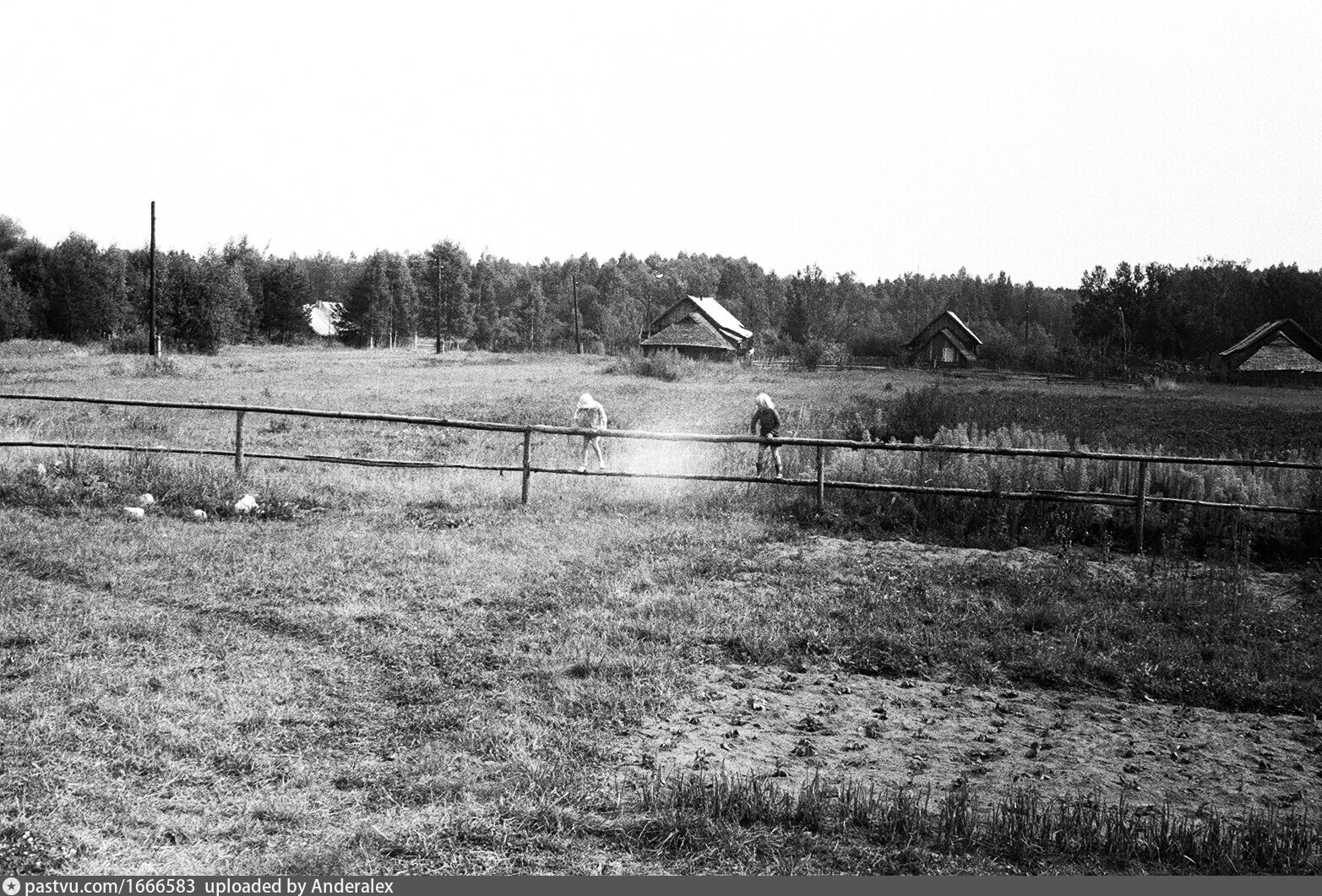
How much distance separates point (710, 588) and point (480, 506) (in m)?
4.91

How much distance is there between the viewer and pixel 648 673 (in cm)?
731

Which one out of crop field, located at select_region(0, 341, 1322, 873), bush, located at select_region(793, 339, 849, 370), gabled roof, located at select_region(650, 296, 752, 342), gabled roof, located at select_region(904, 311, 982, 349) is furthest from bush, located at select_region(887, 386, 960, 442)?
gabled roof, located at select_region(650, 296, 752, 342)

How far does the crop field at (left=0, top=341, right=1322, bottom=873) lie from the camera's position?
4766mm

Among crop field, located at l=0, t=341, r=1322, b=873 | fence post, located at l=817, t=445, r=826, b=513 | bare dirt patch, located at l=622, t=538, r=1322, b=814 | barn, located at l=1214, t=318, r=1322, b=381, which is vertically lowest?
bare dirt patch, located at l=622, t=538, r=1322, b=814

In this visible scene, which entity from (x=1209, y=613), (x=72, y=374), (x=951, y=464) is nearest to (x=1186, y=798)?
(x=1209, y=613)

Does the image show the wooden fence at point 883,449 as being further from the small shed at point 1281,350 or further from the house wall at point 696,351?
the house wall at point 696,351

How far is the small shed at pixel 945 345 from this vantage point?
60.1 metres

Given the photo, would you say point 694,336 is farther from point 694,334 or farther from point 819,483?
point 819,483

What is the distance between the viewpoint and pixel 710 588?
9.80 metres

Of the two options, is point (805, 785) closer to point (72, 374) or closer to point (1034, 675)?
point (1034, 675)

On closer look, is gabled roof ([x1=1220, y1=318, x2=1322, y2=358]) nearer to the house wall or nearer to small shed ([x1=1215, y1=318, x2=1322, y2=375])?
small shed ([x1=1215, y1=318, x2=1322, y2=375])

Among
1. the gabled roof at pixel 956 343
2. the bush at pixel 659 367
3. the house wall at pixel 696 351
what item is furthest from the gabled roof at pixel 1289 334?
the house wall at pixel 696 351

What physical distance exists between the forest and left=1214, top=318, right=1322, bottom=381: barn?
4.77 feet

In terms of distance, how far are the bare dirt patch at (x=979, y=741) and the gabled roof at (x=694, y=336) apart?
55.2 meters
